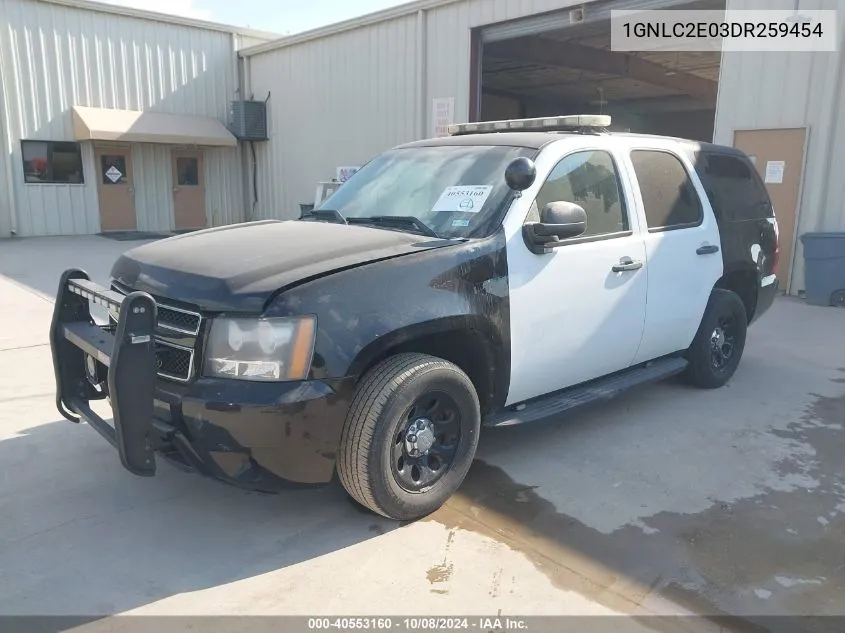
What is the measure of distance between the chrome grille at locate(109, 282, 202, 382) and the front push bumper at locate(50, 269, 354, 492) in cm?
5

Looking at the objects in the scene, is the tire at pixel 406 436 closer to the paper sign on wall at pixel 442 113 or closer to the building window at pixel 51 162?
the paper sign on wall at pixel 442 113

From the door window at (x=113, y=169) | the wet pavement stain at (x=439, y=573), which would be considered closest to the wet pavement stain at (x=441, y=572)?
the wet pavement stain at (x=439, y=573)

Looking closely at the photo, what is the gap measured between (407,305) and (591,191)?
1649 millimetres

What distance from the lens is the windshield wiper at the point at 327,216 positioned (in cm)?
412

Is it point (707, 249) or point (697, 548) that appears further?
point (707, 249)

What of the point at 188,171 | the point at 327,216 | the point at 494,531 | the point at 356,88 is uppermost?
the point at 356,88

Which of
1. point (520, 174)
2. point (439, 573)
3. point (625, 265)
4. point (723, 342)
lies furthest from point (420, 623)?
point (723, 342)

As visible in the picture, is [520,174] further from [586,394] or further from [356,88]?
[356,88]

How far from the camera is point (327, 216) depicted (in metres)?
4.25

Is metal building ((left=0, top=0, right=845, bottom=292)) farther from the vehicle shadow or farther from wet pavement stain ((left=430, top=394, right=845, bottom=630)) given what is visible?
the vehicle shadow

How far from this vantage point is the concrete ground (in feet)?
9.07

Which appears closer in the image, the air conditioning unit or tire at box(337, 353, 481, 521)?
tire at box(337, 353, 481, 521)

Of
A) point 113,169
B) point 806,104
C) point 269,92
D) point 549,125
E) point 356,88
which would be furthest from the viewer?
point 269,92

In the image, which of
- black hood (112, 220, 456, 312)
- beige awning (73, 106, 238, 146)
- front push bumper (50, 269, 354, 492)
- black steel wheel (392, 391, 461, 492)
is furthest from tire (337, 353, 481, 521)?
beige awning (73, 106, 238, 146)
